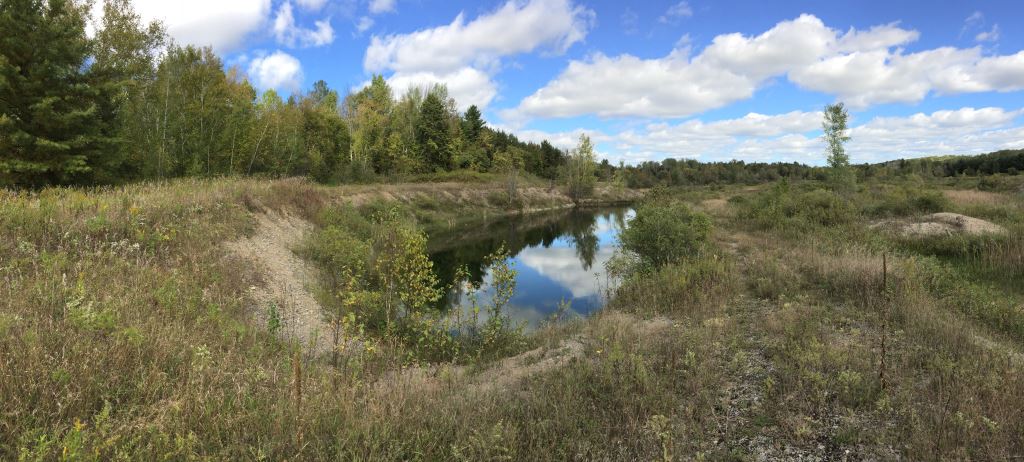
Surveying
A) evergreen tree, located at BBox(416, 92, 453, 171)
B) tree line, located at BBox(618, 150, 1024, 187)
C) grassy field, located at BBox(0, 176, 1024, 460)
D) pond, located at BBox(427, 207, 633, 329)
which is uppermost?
evergreen tree, located at BBox(416, 92, 453, 171)

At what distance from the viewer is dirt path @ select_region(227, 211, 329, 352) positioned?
9977 mm

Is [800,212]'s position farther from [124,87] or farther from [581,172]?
[581,172]

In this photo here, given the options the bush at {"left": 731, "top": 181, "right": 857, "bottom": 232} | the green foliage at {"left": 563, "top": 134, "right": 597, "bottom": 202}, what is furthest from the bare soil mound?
the green foliage at {"left": 563, "top": 134, "right": 597, "bottom": 202}

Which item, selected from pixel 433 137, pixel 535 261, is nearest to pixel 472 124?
pixel 433 137

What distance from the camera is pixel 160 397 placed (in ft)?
14.8

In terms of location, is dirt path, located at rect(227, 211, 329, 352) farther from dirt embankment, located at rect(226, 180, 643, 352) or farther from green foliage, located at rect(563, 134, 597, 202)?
green foliage, located at rect(563, 134, 597, 202)

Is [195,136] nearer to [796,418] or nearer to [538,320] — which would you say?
[538,320]

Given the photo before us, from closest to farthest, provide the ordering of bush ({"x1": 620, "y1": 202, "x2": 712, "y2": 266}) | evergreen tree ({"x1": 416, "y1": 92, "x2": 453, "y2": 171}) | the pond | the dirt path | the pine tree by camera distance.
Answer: the dirt path < bush ({"x1": 620, "y1": 202, "x2": 712, "y2": 266}) < the pond < the pine tree < evergreen tree ({"x1": 416, "y1": 92, "x2": 453, "y2": 171})

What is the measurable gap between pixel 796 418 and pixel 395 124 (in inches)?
2635

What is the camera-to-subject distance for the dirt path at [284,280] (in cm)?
998

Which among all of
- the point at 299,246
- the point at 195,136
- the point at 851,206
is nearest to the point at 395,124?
the point at 195,136

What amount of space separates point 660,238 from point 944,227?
570 inches

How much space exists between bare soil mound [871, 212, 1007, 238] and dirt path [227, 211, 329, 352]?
24.1m

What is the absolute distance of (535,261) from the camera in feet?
89.7
